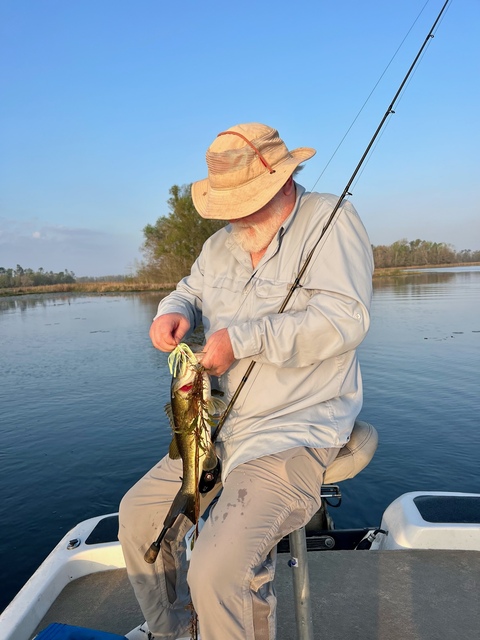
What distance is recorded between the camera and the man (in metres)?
1.80

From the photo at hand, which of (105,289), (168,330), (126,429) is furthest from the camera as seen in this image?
(105,289)

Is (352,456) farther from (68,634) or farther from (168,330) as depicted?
(68,634)

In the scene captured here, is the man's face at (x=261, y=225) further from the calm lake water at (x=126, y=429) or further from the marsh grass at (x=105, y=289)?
the marsh grass at (x=105, y=289)

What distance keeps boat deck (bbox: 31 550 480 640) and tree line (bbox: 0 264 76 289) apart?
3419 inches

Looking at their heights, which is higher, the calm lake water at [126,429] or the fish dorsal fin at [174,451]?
the fish dorsal fin at [174,451]


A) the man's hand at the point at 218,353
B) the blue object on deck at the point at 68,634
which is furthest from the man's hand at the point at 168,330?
the blue object on deck at the point at 68,634

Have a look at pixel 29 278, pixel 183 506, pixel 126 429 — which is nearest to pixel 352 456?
pixel 183 506

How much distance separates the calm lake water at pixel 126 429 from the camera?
6.73 m

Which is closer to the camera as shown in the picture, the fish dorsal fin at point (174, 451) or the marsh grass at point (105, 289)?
the fish dorsal fin at point (174, 451)

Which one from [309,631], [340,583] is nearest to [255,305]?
[309,631]

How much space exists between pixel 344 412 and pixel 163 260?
188ft

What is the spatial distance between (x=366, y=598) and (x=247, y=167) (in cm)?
248

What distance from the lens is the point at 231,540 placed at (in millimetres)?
1784

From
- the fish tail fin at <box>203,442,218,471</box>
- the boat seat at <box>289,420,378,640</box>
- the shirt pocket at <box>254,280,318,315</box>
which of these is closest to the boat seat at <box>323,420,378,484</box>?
the boat seat at <box>289,420,378,640</box>
